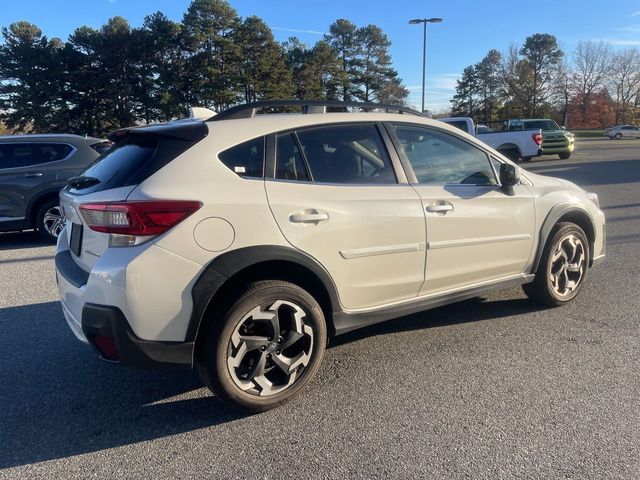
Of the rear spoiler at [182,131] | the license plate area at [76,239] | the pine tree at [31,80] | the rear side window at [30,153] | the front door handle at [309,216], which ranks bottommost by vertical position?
the license plate area at [76,239]

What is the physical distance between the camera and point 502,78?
7706 centimetres

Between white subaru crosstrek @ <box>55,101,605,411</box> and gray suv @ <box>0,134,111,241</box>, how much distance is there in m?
5.25

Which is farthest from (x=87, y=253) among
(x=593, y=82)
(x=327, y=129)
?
(x=593, y=82)

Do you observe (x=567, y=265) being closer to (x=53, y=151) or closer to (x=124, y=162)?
(x=124, y=162)

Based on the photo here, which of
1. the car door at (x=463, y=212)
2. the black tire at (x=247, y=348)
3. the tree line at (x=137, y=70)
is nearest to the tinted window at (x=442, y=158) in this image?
the car door at (x=463, y=212)

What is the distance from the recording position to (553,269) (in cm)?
462

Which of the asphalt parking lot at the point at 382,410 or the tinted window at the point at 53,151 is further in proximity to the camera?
the tinted window at the point at 53,151

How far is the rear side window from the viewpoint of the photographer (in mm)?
8141

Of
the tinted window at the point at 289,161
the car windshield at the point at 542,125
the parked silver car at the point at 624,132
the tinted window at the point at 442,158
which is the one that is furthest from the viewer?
the parked silver car at the point at 624,132

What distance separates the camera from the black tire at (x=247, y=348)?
2.90m

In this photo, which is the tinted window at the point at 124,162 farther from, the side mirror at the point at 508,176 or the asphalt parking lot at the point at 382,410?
the side mirror at the point at 508,176

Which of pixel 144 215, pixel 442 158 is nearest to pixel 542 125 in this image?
pixel 442 158

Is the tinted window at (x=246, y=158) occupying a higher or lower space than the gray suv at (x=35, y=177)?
higher

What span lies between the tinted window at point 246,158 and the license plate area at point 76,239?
39.4 inches
